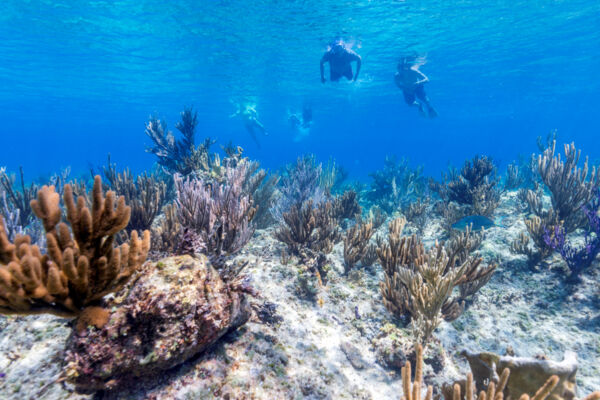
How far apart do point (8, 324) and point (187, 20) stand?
21.4 m

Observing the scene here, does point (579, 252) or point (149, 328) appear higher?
point (149, 328)

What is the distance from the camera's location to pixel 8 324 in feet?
10.2

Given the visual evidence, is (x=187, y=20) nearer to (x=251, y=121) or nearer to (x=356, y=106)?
(x=251, y=121)

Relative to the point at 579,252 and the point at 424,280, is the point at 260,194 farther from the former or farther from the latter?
the point at 579,252

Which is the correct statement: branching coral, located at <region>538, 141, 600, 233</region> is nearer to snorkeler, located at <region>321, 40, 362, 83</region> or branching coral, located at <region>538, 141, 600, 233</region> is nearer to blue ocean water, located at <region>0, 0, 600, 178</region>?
blue ocean water, located at <region>0, 0, 600, 178</region>

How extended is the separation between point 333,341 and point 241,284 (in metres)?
1.87

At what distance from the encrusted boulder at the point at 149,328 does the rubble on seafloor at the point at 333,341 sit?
0.19 m

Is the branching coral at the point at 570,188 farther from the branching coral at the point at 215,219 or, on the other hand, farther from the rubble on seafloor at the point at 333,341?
the branching coral at the point at 215,219

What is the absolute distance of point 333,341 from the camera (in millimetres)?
3980

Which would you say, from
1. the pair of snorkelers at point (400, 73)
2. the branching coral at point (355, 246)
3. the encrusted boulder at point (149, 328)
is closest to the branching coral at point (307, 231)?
the branching coral at point (355, 246)

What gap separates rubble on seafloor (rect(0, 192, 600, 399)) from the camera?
251 cm

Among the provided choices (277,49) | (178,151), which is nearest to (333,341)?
(178,151)

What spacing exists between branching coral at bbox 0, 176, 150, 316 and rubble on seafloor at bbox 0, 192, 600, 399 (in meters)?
0.45

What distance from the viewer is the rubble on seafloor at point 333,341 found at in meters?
2.51
